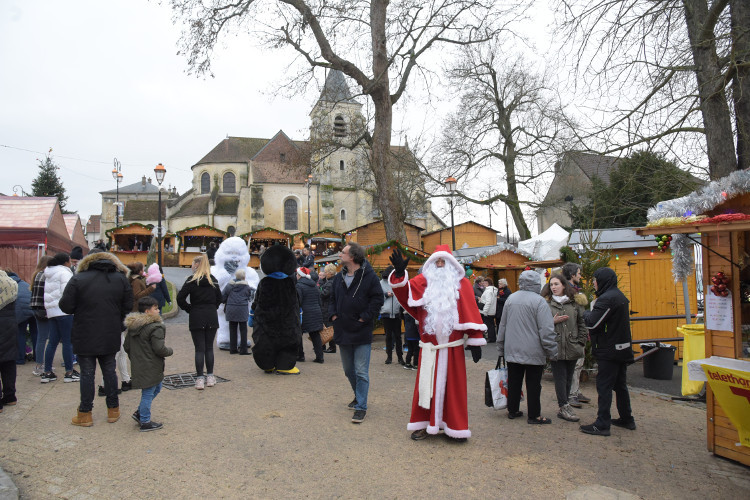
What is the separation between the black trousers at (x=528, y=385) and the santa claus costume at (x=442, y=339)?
0.87m

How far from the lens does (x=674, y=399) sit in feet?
24.3

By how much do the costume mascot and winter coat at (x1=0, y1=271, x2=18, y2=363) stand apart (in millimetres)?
3059

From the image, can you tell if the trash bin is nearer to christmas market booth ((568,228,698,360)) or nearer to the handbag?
christmas market booth ((568,228,698,360))

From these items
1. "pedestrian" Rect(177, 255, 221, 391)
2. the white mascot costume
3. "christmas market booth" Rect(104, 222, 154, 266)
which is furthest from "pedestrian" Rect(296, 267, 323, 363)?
"christmas market booth" Rect(104, 222, 154, 266)

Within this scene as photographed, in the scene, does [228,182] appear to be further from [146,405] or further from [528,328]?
[528,328]

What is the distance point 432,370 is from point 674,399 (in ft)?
14.6

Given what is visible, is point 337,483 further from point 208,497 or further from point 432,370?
point 432,370

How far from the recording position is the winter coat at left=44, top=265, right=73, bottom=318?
23.8 feet

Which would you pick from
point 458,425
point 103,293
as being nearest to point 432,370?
point 458,425

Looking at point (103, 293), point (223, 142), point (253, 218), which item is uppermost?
point (223, 142)

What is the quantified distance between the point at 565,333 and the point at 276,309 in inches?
164

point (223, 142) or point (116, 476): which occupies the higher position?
point (223, 142)

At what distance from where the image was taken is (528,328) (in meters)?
5.76

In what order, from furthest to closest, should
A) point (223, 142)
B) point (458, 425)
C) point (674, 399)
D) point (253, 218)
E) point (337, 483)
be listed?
1. point (223, 142)
2. point (253, 218)
3. point (674, 399)
4. point (458, 425)
5. point (337, 483)
